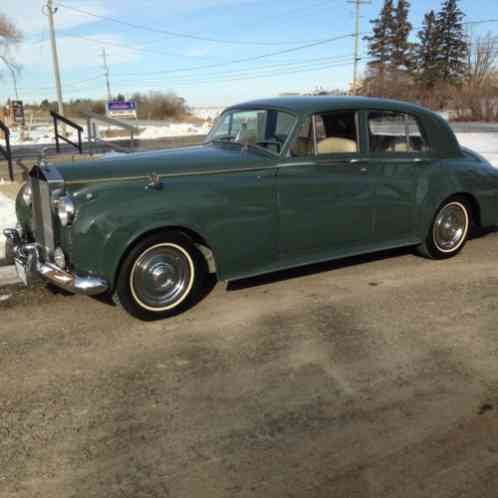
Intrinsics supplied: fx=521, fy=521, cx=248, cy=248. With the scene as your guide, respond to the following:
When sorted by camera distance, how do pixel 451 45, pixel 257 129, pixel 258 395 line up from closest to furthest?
pixel 258 395, pixel 257 129, pixel 451 45

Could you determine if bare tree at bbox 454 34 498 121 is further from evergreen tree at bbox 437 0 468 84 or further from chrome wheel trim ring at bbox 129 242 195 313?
chrome wheel trim ring at bbox 129 242 195 313

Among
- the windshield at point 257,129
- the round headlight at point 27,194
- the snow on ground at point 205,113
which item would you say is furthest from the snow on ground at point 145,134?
the windshield at point 257,129

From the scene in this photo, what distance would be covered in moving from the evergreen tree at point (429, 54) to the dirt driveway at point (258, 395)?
58.8 meters

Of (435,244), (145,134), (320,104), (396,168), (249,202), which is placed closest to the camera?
(249,202)

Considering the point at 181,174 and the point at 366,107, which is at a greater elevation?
the point at 366,107

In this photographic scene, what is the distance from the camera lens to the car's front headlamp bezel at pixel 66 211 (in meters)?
3.74

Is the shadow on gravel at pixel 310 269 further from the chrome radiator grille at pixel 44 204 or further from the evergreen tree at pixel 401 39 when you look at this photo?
the evergreen tree at pixel 401 39

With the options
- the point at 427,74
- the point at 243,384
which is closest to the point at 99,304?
the point at 243,384

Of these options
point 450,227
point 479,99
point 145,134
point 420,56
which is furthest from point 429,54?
point 450,227

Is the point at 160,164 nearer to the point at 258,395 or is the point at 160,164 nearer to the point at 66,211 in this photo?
the point at 66,211

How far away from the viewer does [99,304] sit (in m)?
4.49

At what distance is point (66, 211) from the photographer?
Result: 375cm

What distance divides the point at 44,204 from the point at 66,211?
45 centimetres

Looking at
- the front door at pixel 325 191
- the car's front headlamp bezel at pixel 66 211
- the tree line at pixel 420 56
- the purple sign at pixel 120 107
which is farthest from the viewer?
the tree line at pixel 420 56
